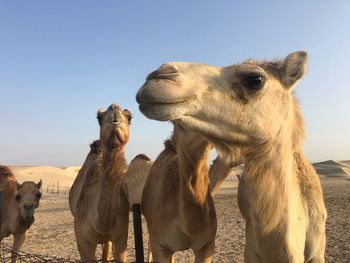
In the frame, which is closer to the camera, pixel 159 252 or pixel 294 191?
pixel 294 191

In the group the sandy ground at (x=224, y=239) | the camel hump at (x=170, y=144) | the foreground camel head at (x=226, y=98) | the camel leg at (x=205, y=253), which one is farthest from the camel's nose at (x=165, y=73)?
the sandy ground at (x=224, y=239)

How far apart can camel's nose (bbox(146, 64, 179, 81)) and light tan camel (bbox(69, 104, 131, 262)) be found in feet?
7.67

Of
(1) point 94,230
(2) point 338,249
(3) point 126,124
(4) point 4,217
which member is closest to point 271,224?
(3) point 126,124

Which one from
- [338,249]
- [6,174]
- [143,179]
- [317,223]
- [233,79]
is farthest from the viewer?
[6,174]

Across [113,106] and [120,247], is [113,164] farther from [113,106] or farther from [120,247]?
[120,247]

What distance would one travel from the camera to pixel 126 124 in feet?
15.6

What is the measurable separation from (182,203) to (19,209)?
5109 mm

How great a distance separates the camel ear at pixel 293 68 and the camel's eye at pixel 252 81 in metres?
0.35

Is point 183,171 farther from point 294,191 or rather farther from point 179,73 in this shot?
point 179,73

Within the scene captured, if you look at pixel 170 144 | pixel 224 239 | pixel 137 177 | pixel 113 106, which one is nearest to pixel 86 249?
pixel 170 144

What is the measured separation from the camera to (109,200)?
15.7 ft

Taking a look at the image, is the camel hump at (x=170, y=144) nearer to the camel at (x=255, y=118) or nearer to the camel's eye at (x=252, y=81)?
the camel at (x=255, y=118)

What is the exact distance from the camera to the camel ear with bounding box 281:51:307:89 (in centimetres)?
279

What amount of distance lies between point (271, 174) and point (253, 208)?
27 cm
